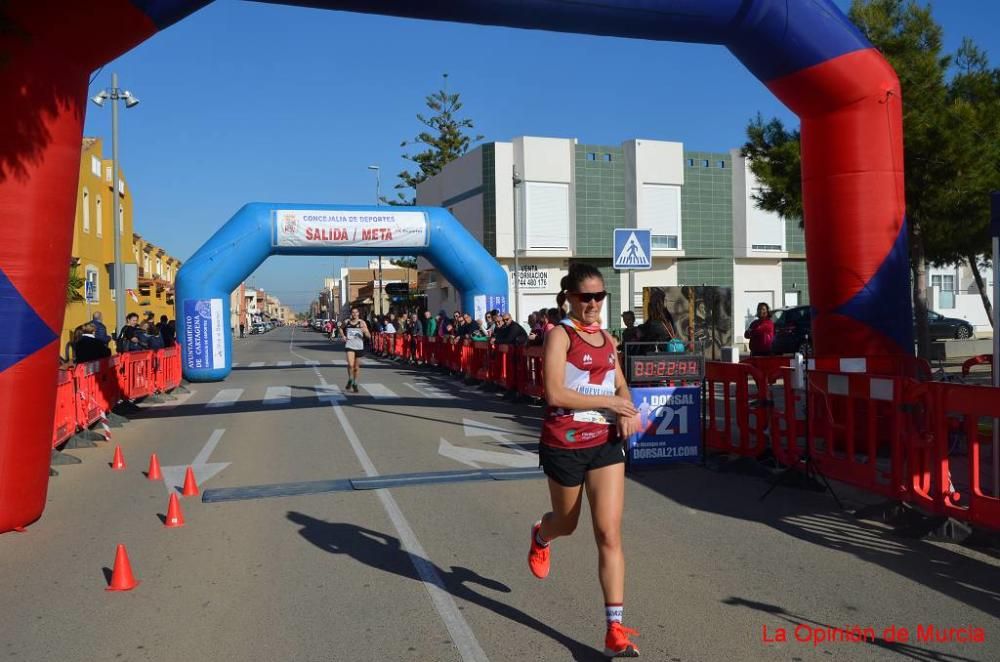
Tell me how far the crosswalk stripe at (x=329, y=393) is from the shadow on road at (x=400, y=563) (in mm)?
9722

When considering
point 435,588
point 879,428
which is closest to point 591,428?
point 435,588

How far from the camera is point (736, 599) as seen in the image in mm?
4840

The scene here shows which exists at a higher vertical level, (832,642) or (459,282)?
(459,282)

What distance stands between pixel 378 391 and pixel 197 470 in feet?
30.8

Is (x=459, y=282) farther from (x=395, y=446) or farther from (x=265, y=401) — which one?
(x=395, y=446)

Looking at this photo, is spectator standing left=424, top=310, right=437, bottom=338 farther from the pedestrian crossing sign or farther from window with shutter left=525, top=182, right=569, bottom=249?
the pedestrian crossing sign

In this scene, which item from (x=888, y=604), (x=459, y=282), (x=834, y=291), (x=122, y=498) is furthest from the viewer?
(x=459, y=282)

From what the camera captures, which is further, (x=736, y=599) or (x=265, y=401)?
(x=265, y=401)

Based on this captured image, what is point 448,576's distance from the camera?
535cm

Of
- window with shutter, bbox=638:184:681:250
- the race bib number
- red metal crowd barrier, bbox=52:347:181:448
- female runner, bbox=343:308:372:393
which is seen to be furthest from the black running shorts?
window with shutter, bbox=638:184:681:250

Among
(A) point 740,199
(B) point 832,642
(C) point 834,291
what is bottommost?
(B) point 832,642

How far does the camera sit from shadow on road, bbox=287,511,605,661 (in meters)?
4.38

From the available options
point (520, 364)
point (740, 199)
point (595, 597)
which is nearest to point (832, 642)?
point (595, 597)

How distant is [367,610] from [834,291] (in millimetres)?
6880
